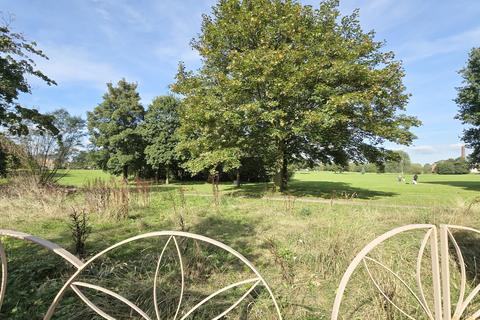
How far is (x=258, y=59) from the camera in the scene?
13.7 meters

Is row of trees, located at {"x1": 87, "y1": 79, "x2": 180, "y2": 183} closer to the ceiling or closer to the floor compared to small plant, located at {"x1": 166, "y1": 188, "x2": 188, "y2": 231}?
closer to the ceiling

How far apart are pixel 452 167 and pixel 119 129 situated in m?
57.3

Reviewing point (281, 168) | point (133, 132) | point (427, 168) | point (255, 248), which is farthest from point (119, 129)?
point (427, 168)

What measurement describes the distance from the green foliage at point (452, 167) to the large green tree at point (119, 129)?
53.8m

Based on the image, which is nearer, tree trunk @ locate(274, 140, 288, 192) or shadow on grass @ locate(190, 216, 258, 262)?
shadow on grass @ locate(190, 216, 258, 262)

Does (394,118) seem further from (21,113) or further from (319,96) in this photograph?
(21,113)

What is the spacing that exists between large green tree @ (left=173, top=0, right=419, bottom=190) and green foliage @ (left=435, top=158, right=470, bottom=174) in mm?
52041

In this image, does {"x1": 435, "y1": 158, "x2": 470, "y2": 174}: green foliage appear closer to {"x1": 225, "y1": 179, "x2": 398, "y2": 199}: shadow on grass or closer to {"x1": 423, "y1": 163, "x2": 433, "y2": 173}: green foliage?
{"x1": 423, "y1": 163, "x2": 433, "y2": 173}: green foliage

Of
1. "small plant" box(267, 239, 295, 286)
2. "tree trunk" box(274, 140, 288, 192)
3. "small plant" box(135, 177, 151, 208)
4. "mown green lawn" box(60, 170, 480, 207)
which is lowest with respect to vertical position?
"small plant" box(267, 239, 295, 286)

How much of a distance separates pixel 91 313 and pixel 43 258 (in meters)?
1.82

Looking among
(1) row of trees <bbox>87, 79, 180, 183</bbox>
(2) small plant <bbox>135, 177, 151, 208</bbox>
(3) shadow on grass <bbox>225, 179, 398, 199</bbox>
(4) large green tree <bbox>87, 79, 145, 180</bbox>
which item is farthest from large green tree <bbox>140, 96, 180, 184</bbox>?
(2) small plant <bbox>135, 177, 151, 208</bbox>

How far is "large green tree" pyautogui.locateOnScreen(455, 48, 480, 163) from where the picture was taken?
70.4 feet

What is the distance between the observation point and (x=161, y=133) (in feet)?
97.1

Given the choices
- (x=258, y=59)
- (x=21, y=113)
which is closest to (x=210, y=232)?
(x=258, y=59)
